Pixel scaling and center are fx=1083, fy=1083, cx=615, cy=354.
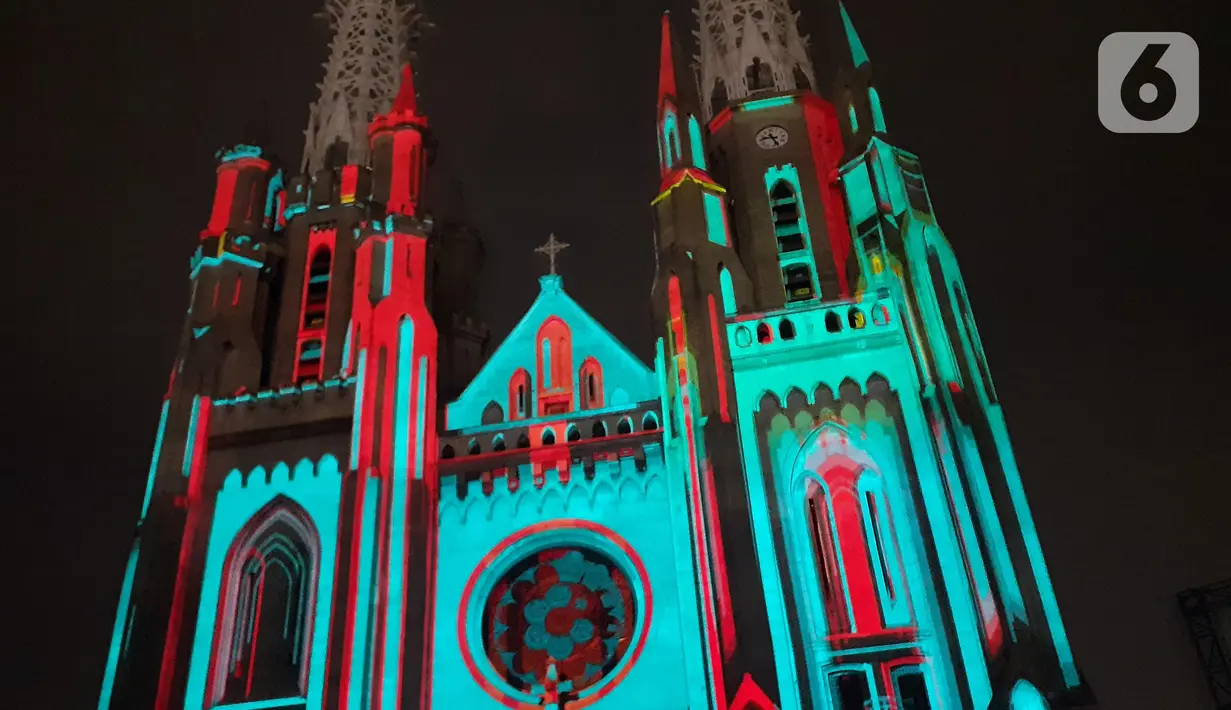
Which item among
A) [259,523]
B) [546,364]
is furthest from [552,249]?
[259,523]

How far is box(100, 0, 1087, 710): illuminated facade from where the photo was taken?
691 inches

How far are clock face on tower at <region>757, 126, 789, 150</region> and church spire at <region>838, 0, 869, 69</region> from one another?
232 cm

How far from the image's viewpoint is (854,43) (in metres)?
26.0

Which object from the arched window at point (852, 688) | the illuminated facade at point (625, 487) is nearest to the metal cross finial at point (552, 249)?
the illuminated facade at point (625, 487)

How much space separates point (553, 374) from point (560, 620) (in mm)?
5304

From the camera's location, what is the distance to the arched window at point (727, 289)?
21.7 m

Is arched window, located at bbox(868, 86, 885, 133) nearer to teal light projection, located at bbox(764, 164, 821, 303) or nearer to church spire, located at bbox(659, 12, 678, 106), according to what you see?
teal light projection, located at bbox(764, 164, 821, 303)

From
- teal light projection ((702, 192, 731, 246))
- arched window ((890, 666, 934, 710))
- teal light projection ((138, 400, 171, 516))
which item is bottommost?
arched window ((890, 666, 934, 710))

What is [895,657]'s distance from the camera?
1736 centimetres

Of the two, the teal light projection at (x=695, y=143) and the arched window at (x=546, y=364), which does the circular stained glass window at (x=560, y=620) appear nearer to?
the arched window at (x=546, y=364)

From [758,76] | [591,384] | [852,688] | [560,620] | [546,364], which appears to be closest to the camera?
[852,688]

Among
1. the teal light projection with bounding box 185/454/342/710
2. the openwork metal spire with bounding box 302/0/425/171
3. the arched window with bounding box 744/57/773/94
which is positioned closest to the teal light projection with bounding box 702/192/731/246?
the arched window with bounding box 744/57/773/94

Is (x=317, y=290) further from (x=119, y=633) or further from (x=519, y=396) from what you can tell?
(x=119, y=633)

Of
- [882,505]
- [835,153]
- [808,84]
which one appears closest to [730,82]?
[808,84]
